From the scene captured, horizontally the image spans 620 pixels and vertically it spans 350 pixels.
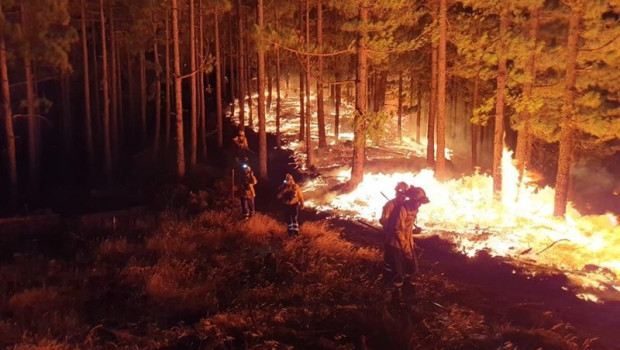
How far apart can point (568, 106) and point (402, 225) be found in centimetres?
993

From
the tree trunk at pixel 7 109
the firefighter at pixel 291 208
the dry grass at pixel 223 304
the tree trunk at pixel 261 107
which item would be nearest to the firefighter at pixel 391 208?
the dry grass at pixel 223 304

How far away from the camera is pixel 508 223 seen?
15094mm

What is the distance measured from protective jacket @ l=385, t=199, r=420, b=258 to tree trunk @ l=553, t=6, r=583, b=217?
9636 mm

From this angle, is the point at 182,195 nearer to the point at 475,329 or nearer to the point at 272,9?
the point at 475,329

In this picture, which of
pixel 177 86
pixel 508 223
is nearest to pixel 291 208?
pixel 508 223

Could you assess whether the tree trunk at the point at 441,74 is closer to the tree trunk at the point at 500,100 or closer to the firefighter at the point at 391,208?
the tree trunk at the point at 500,100

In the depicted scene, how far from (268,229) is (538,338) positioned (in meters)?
6.79

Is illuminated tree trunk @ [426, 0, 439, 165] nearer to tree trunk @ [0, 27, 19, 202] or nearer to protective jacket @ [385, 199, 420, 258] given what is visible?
protective jacket @ [385, 199, 420, 258]

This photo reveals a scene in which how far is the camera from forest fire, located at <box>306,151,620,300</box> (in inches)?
478

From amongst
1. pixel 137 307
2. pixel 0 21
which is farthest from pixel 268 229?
pixel 0 21

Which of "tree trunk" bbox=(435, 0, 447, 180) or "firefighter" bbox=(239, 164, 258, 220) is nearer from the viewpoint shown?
"firefighter" bbox=(239, 164, 258, 220)

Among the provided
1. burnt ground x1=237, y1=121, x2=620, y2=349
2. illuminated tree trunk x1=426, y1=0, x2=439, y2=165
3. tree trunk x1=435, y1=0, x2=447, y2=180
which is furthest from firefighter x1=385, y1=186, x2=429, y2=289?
illuminated tree trunk x1=426, y1=0, x2=439, y2=165

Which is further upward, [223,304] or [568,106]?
[568,106]

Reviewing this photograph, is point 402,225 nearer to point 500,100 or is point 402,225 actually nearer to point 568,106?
point 568,106
